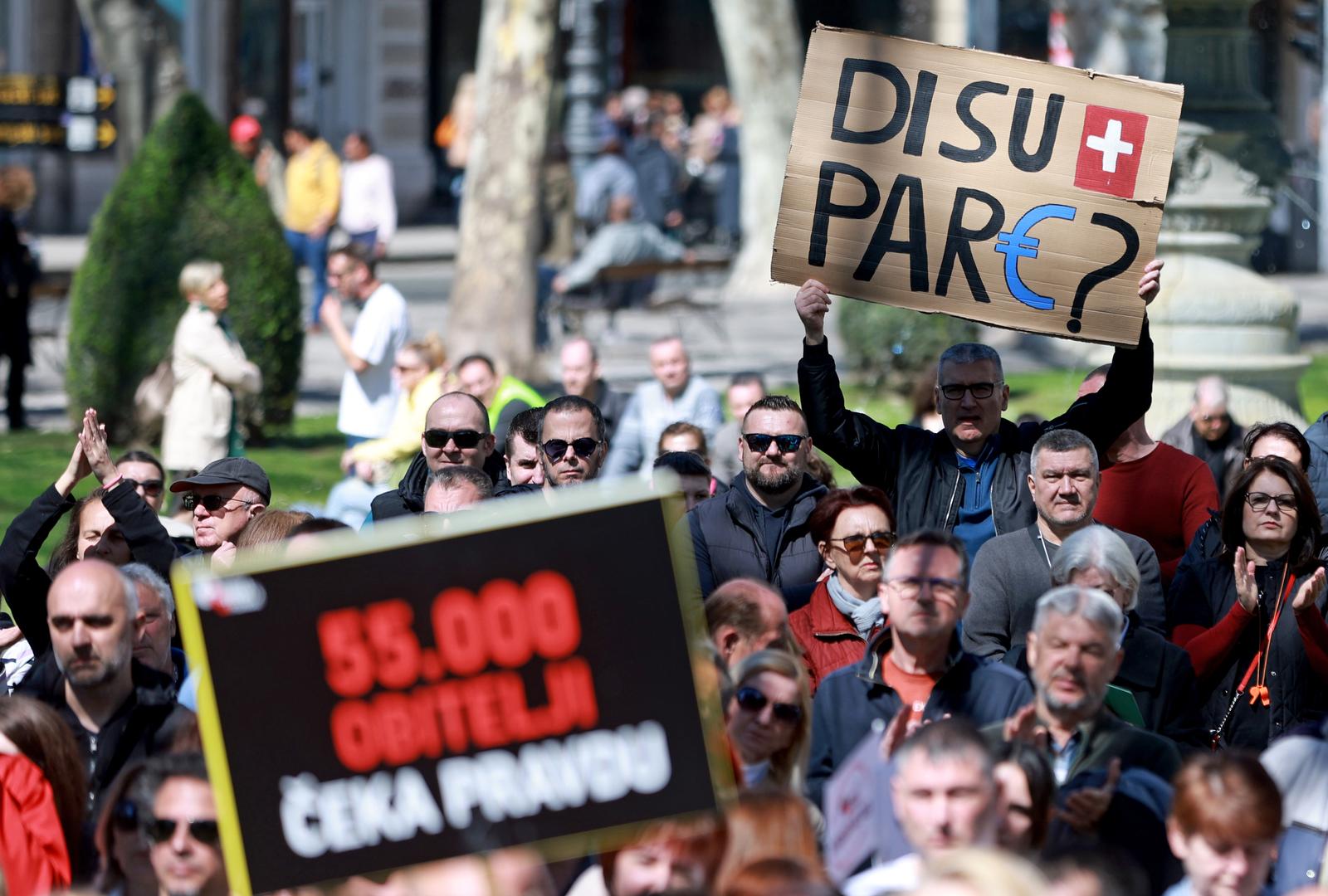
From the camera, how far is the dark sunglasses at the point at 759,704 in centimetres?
545

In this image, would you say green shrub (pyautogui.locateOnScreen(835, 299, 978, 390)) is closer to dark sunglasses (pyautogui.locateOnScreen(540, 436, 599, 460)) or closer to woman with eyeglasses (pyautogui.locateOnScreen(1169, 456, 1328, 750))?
dark sunglasses (pyautogui.locateOnScreen(540, 436, 599, 460))

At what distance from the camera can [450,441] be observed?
8.16 m

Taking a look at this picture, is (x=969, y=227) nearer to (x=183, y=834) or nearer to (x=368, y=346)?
(x=183, y=834)

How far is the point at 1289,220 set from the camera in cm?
2538

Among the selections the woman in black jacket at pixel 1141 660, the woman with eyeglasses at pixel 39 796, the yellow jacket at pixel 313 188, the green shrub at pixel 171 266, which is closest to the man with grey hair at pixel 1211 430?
the woman in black jacket at pixel 1141 660

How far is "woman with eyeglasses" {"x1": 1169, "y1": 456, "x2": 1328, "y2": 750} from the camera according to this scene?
6.80m

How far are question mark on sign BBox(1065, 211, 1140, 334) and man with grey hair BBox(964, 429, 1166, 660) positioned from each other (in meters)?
0.59

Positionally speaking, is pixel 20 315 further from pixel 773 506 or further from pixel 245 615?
pixel 245 615

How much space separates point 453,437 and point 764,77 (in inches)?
619

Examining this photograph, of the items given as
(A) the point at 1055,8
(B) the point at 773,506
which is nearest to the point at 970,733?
(B) the point at 773,506

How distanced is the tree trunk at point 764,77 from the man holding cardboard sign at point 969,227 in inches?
612

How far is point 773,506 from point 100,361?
330 inches

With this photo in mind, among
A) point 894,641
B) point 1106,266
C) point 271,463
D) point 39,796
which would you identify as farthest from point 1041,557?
point 271,463

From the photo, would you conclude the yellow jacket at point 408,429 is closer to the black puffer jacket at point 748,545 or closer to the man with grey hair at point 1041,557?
the black puffer jacket at point 748,545
